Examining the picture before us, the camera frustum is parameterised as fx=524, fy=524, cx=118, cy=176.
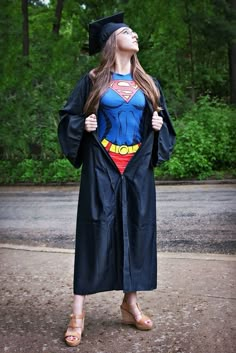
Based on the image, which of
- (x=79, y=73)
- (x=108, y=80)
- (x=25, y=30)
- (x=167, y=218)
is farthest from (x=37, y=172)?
(x=108, y=80)

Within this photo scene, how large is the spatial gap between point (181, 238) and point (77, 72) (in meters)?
9.25

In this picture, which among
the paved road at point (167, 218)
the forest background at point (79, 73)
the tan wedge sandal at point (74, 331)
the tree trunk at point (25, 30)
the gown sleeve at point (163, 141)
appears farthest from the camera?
the tree trunk at point (25, 30)

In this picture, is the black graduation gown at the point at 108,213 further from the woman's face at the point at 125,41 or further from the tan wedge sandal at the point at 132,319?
the woman's face at the point at 125,41

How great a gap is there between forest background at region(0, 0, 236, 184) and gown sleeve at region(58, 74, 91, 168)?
368 inches

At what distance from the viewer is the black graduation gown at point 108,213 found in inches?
122

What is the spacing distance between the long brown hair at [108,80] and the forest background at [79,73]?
366 inches

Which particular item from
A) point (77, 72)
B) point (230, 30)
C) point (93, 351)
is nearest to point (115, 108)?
point (93, 351)

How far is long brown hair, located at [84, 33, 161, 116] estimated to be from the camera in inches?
122

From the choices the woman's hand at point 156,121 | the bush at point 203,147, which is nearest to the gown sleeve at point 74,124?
the woman's hand at point 156,121

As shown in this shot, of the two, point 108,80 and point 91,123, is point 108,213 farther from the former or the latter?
point 108,80

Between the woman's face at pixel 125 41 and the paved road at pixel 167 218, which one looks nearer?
the woman's face at pixel 125 41

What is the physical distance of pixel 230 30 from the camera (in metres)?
15.2

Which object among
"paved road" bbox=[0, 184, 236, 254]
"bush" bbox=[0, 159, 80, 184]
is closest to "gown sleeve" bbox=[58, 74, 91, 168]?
"paved road" bbox=[0, 184, 236, 254]

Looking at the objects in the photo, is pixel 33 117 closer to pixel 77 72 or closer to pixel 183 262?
pixel 77 72
